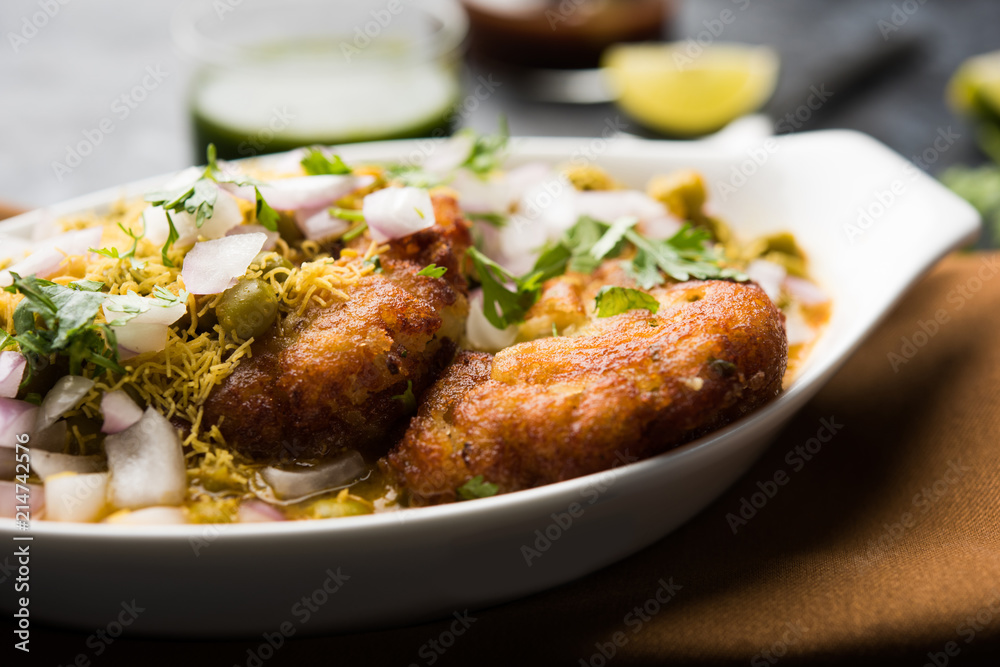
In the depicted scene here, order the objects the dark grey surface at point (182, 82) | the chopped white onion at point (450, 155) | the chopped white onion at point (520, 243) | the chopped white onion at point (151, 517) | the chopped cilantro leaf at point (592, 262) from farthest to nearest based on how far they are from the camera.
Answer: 1. the dark grey surface at point (182, 82)
2. the chopped white onion at point (450, 155)
3. the chopped white onion at point (520, 243)
4. the chopped cilantro leaf at point (592, 262)
5. the chopped white onion at point (151, 517)

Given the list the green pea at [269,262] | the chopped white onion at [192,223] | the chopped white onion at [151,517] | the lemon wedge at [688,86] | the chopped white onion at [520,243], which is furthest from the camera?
the lemon wedge at [688,86]

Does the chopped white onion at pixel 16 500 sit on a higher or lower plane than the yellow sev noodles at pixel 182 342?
lower

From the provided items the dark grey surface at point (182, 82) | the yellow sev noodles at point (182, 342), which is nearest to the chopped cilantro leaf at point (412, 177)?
the yellow sev noodles at point (182, 342)

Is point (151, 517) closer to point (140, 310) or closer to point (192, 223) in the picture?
point (140, 310)

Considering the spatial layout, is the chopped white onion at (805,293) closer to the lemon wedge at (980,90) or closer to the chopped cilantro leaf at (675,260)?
the chopped cilantro leaf at (675,260)

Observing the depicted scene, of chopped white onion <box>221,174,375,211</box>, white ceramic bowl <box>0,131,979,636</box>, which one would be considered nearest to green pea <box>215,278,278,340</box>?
chopped white onion <box>221,174,375,211</box>

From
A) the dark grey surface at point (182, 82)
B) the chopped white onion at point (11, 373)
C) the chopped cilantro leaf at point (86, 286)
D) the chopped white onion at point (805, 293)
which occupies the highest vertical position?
the chopped cilantro leaf at point (86, 286)
